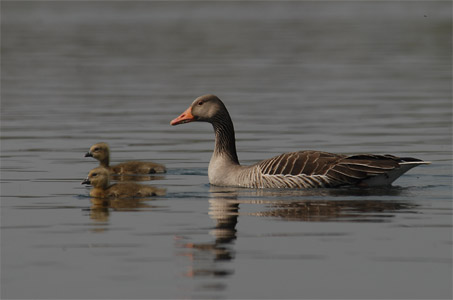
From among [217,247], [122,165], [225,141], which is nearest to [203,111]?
[225,141]

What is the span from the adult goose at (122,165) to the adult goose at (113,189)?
8.08 ft

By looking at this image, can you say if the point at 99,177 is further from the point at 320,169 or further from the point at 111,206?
Result: the point at 320,169

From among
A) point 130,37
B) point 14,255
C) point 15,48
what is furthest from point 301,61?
point 14,255

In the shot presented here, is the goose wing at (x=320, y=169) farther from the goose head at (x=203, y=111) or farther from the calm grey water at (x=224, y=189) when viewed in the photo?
the goose head at (x=203, y=111)

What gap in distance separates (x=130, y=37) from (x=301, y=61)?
77.8 feet

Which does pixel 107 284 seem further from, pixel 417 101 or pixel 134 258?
pixel 417 101

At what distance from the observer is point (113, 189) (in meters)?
18.4

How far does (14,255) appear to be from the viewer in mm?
13711

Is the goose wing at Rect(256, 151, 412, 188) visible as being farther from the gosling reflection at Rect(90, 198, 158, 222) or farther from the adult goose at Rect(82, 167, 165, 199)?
the gosling reflection at Rect(90, 198, 158, 222)

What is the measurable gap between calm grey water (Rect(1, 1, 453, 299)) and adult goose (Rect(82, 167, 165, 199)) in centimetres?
31

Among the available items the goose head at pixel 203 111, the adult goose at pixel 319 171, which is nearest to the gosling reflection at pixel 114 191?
the adult goose at pixel 319 171

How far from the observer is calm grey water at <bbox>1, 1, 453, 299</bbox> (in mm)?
12703

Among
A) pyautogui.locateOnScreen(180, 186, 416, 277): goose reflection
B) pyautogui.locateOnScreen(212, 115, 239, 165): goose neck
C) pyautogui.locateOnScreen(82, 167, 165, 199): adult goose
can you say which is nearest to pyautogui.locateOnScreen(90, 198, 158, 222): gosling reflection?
pyautogui.locateOnScreen(82, 167, 165, 199): adult goose

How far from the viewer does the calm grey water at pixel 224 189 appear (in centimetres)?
1270
